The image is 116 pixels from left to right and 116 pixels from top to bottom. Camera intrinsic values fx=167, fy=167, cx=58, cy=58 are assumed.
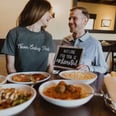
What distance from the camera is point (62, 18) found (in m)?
3.46

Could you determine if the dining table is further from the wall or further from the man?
the wall

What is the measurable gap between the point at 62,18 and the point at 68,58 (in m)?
2.07

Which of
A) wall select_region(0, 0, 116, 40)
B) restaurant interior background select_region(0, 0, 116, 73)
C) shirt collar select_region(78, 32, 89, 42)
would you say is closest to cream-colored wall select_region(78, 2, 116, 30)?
restaurant interior background select_region(0, 0, 116, 73)

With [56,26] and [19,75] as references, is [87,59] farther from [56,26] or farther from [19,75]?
[56,26]

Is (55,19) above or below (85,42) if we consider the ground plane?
above

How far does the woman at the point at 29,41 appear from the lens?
1.52 m

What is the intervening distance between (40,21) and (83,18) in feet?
2.28

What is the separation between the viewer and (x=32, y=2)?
1.54 metres

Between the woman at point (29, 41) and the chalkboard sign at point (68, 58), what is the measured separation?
129 mm

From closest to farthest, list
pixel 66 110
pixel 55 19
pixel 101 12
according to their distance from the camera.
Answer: pixel 66 110 → pixel 55 19 → pixel 101 12

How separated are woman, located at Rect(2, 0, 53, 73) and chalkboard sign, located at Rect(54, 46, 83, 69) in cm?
13

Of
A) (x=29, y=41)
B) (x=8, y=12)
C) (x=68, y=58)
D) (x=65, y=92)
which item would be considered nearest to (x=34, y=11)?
(x=29, y=41)

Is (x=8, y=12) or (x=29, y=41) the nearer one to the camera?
(x=29, y=41)

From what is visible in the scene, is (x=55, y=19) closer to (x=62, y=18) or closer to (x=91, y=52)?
(x=62, y=18)
